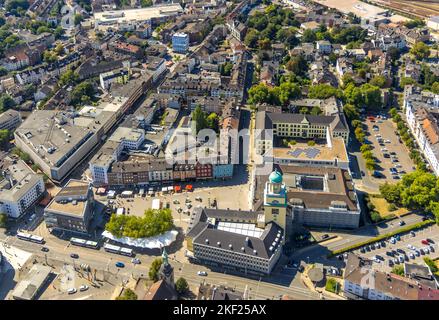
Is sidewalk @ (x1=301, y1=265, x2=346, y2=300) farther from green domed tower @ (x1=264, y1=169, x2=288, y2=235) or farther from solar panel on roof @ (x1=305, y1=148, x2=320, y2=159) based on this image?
solar panel on roof @ (x1=305, y1=148, x2=320, y2=159)

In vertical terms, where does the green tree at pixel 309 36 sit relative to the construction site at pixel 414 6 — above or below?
below

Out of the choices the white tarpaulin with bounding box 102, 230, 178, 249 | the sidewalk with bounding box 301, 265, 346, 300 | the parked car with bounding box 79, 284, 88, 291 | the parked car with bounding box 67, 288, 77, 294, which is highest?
the sidewalk with bounding box 301, 265, 346, 300

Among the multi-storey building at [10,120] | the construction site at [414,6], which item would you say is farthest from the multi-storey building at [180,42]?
the construction site at [414,6]

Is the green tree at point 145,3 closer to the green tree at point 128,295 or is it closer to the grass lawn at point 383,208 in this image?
the grass lawn at point 383,208

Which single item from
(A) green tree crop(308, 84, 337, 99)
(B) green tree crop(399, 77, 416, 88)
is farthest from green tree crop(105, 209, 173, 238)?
(B) green tree crop(399, 77, 416, 88)

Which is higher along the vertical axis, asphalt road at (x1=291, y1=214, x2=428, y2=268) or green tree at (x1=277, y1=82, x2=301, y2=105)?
green tree at (x1=277, y1=82, x2=301, y2=105)
